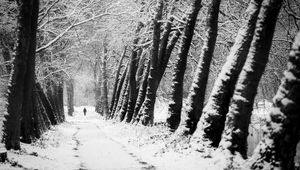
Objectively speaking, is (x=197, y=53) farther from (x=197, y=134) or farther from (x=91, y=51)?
(x=91, y=51)

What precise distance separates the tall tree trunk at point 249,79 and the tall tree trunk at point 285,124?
1666 mm

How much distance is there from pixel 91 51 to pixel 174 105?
25744 mm

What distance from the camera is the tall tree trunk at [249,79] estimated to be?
8062mm

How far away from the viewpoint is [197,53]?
2375 centimetres

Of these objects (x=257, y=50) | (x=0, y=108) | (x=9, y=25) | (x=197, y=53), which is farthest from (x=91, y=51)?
(x=257, y=50)

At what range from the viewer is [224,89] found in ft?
32.7

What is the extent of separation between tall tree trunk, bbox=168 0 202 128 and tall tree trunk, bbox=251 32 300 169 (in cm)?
783

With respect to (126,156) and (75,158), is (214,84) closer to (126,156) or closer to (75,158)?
(126,156)

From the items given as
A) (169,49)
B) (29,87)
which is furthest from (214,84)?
(169,49)

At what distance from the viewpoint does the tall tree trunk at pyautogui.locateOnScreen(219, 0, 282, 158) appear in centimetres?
806

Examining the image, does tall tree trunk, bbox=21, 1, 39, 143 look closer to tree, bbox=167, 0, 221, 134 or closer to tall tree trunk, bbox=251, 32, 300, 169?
tree, bbox=167, 0, 221, 134

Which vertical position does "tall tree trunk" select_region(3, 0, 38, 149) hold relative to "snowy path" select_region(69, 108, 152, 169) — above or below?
above

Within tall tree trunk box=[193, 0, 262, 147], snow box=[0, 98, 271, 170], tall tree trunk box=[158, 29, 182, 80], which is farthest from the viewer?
tall tree trunk box=[158, 29, 182, 80]

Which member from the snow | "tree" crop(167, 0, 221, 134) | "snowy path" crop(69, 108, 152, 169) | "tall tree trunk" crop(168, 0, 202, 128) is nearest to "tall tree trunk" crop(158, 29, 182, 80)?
"tall tree trunk" crop(168, 0, 202, 128)
